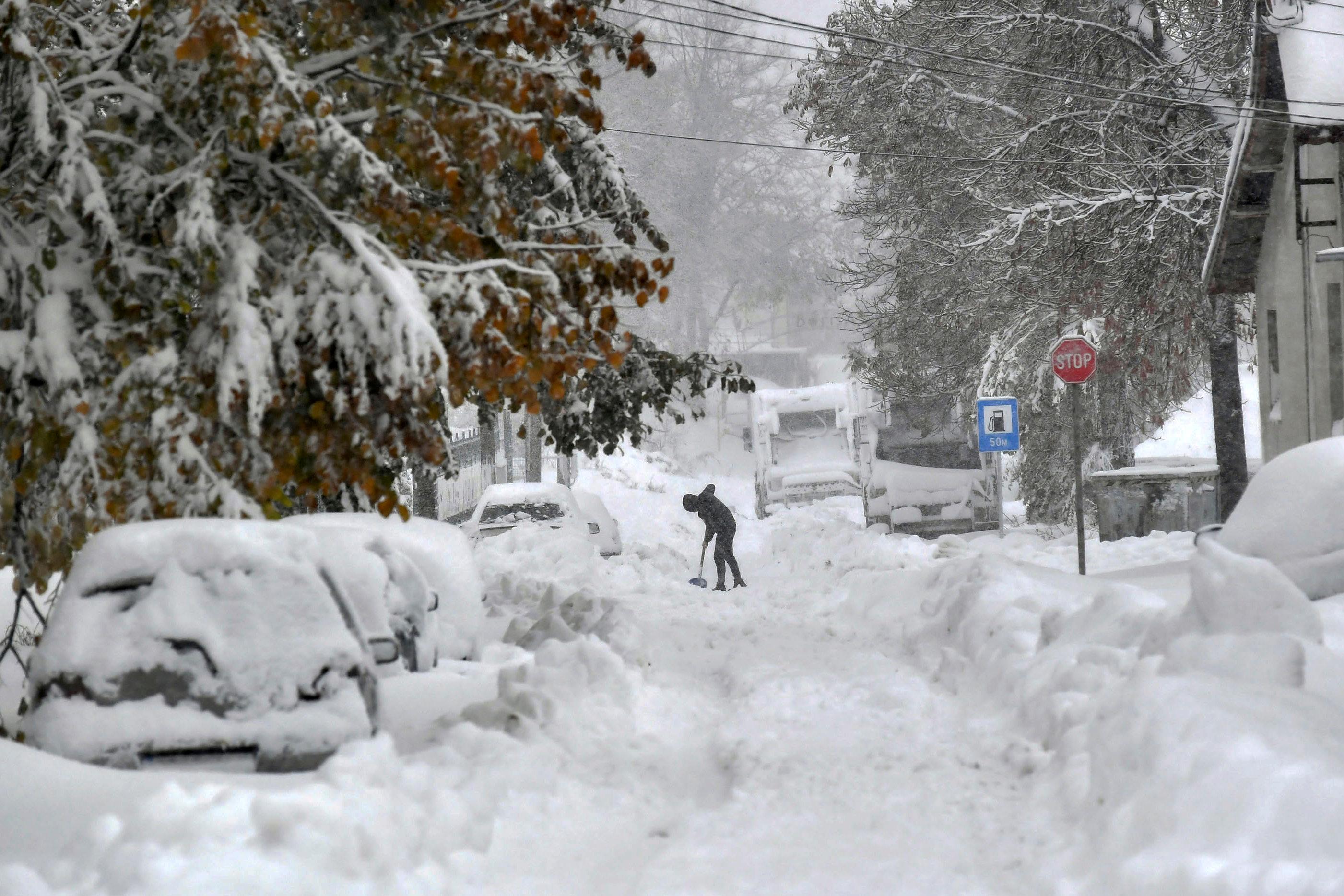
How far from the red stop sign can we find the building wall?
3.53m

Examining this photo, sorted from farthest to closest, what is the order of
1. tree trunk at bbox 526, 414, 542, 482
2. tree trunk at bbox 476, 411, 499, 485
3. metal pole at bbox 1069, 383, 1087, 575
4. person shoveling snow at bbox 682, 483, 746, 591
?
tree trunk at bbox 526, 414, 542, 482 → tree trunk at bbox 476, 411, 499, 485 → person shoveling snow at bbox 682, 483, 746, 591 → metal pole at bbox 1069, 383, 1087, 575

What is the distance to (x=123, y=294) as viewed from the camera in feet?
23.4

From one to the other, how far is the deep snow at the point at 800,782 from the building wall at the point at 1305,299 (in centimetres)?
810

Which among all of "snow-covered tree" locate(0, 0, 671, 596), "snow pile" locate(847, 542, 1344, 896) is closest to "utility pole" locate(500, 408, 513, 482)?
"snow pile" locate(847, 542, 1344, 896)

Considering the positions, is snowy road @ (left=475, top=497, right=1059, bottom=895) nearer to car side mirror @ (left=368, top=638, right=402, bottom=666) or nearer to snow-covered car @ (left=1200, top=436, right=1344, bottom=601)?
car side mirror @ (left=368, top=638, right=402, bottom=666)

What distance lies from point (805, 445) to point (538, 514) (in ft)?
49.0

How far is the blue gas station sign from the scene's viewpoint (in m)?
17.9

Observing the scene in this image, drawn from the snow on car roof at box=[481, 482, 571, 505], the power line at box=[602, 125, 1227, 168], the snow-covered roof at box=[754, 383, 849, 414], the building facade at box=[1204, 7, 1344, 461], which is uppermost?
the power line at box=[602, 125, 1227, 168]

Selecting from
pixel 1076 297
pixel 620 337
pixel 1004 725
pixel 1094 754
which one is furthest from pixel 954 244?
pixel 1094 754

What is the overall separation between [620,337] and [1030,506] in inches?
817

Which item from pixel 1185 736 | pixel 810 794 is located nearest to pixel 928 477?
pixel 810 794

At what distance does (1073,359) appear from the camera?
15.8m

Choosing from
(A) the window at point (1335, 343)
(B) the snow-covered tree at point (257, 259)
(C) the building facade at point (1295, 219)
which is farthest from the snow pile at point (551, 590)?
(A) the window at point (1335, 343)

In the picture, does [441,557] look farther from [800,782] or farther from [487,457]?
[487,457]
